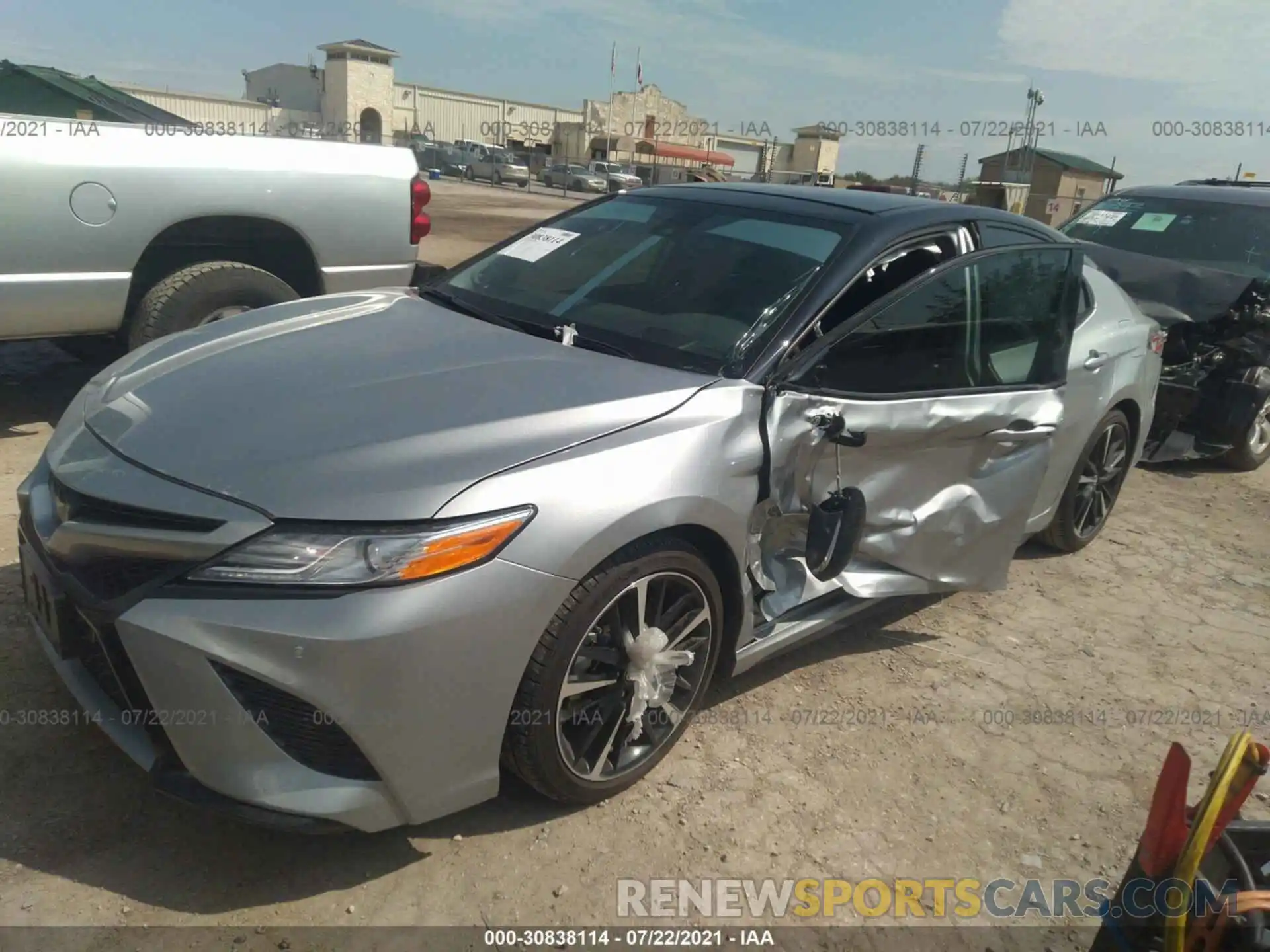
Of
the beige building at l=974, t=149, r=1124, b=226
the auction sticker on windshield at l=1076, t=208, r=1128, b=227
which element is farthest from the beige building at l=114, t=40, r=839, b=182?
the auction sticker on windshield at l=1076, t=208, r=1128, b=227

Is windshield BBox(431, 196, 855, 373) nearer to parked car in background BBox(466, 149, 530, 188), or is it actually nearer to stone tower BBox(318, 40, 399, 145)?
parked car in background BBox(466, 149, 530, 188)

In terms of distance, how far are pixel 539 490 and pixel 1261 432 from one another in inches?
250

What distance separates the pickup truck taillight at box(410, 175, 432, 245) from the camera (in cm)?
532

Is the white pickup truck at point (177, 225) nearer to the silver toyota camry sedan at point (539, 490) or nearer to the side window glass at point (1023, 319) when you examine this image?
the silver toyota camry sedan at point (539, 490)

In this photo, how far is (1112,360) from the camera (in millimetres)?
4297

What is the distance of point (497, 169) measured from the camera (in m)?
37.6

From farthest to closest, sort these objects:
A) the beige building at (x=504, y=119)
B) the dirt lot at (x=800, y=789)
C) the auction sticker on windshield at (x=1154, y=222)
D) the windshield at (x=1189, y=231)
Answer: the beige building at (x=504, y=119) < the auction sticker on windshield at (x=1154, y=222) < the windshield at (x=1189, y=231) < the dirt lot at (x=800, y=789)

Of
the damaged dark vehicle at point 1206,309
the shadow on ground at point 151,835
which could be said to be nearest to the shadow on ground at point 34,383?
the shadow on ground at point 151,835

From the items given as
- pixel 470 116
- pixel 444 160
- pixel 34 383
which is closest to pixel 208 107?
pixel 444 160

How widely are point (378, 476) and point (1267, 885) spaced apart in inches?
75.0

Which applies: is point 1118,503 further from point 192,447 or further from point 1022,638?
point 192,447

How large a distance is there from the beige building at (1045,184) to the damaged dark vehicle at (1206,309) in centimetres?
840

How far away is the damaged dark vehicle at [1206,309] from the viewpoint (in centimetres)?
587

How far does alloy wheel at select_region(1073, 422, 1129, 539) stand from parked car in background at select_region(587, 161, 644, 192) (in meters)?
30.3
